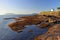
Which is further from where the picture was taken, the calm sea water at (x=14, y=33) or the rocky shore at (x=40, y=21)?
the rocky shore at (x=40, y=21)

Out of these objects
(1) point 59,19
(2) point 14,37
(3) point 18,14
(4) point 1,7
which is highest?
(4) point 1,7

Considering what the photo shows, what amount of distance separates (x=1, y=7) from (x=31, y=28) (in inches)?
34.6

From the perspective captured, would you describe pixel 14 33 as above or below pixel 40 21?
below

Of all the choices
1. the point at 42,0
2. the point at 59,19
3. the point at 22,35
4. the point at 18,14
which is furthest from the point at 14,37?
the point at 59,19

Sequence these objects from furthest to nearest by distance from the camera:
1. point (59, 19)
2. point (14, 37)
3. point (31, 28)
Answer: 1. point (59, 19)
2. point (31, 28)
3. point (14, 37)

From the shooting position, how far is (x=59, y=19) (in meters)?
3.06

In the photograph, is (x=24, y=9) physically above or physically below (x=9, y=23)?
above

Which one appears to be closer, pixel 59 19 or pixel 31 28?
pixel 31 28

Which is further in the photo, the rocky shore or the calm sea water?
the rocky shore

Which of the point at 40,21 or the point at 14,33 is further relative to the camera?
the point at 40,21

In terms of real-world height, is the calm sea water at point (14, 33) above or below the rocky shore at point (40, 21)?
below

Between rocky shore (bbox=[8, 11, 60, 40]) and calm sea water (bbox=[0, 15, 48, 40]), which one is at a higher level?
rocky shore (bbox=[8, 11, 60, 40])

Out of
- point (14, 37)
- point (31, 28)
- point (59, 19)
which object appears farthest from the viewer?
point (59, 19)

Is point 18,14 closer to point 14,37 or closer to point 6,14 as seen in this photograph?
point 6,14
